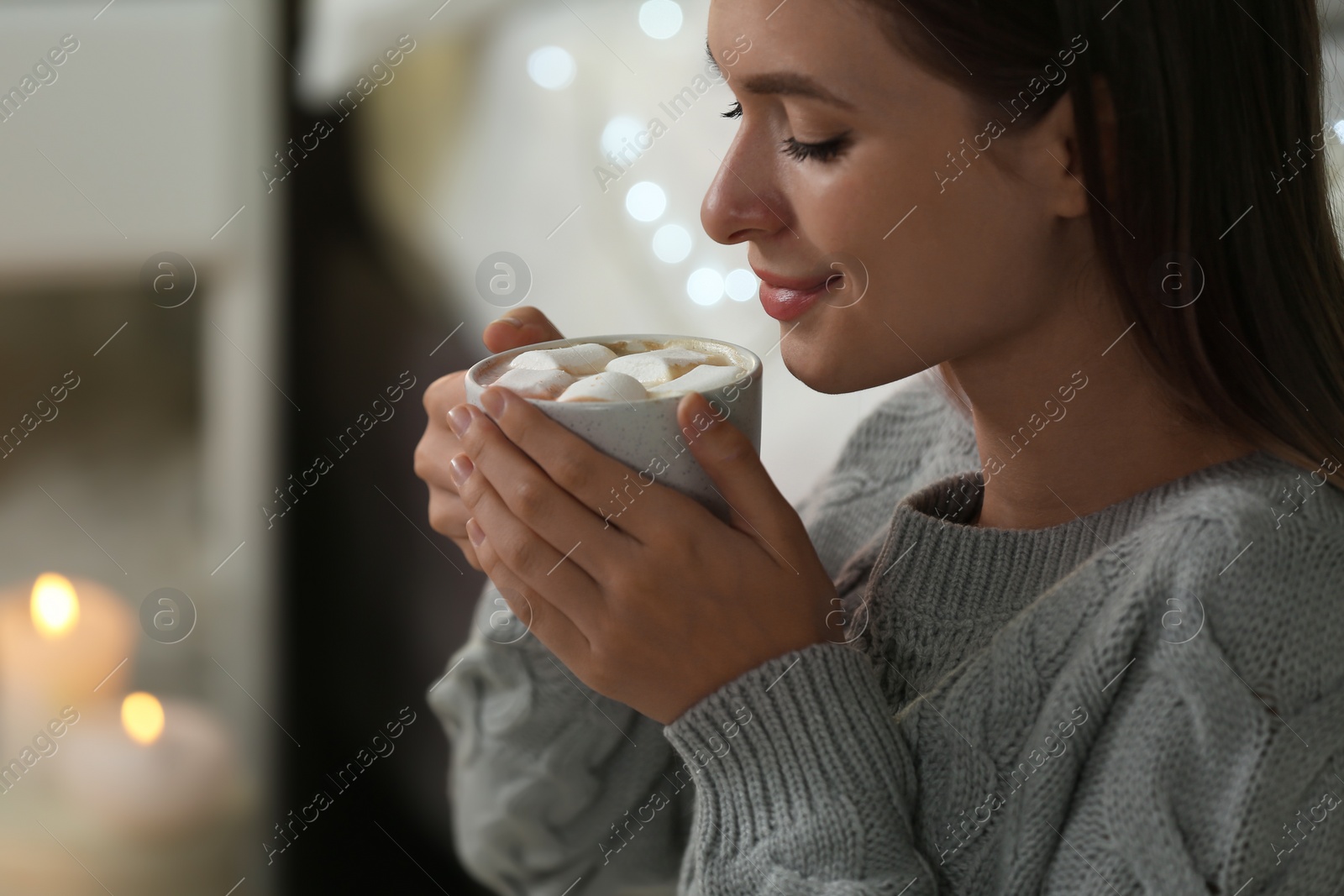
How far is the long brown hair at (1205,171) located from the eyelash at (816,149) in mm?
55

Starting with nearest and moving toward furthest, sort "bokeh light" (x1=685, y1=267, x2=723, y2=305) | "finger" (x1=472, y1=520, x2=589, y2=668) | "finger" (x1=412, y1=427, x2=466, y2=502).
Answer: "finger" (x1=472, y1=520, x2=589, y2=668) → "finger" (x1=412, y1=427, x2=466, y2=502) → "bokeh light" (x1=685, y1=267, x2=723, y2=305)

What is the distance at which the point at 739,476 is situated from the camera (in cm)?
58

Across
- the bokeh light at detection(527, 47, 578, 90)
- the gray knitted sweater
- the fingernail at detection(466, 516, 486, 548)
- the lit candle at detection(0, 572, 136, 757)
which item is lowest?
the gray knitted sweater

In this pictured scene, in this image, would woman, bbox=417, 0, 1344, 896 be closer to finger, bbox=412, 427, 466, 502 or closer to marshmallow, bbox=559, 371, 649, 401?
marshmallow, bbox=559, 371, 649, 401

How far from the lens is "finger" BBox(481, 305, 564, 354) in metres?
Answer: 0.76

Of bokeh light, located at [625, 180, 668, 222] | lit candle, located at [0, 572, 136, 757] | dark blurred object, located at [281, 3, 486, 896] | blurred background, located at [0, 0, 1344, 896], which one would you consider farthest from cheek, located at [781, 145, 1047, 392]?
lit candle, located at [0, 572, 136, 757]

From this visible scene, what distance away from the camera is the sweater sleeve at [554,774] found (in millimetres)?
833

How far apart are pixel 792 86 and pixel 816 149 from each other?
35 mm

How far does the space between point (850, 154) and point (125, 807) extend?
44.9 inches

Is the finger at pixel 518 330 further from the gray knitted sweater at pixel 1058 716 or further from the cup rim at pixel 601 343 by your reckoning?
the gray knitted sweater at pixel 1058 716

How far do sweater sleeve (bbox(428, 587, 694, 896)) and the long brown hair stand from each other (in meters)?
0.47

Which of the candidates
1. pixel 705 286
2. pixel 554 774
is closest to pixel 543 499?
pixel 554 774

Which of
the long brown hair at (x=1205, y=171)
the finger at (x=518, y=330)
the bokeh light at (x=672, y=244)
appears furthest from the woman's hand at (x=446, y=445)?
the bokeh light at (x=672, y=244)

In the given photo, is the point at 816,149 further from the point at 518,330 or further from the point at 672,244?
the point at 672,244
